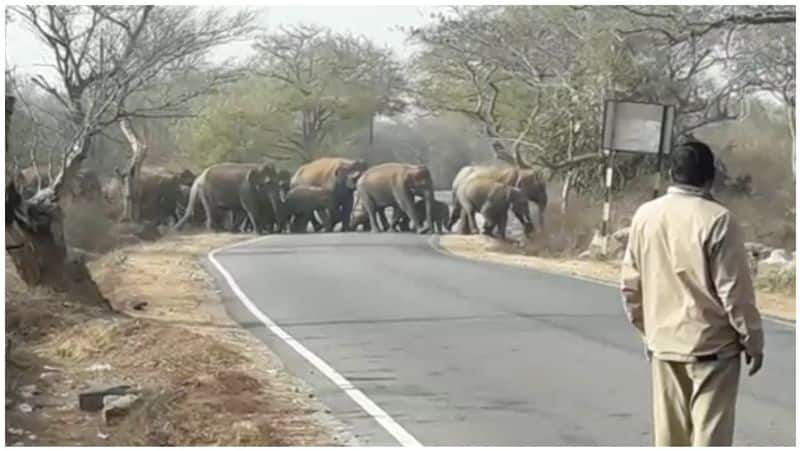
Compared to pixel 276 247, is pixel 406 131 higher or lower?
higher

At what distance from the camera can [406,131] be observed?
5461 millimetres

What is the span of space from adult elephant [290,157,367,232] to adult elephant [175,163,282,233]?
0.12 meters

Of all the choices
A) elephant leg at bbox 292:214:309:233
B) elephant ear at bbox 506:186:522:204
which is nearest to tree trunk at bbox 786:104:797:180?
elephant ear at bbox 506:186:522:204

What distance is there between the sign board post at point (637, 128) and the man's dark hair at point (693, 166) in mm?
1837

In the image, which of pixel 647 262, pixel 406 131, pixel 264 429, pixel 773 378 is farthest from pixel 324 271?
pixel 647 262

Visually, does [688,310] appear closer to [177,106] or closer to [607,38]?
[607,38]

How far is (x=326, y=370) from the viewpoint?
16.1ft

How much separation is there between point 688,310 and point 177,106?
2.65 metres

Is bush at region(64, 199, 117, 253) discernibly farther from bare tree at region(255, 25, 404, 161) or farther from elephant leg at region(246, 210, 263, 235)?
bare tree at region(255, 25, 404, 161)

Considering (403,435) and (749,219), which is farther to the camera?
(749,219)

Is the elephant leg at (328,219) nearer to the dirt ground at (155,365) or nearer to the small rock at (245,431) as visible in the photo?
the dirt ground at (155,365)

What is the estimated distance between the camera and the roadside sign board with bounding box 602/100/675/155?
5355mm

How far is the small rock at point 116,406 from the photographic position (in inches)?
178

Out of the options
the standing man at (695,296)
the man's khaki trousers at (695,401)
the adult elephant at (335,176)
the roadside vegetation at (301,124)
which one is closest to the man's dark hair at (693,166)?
the standing man at (695,296)
